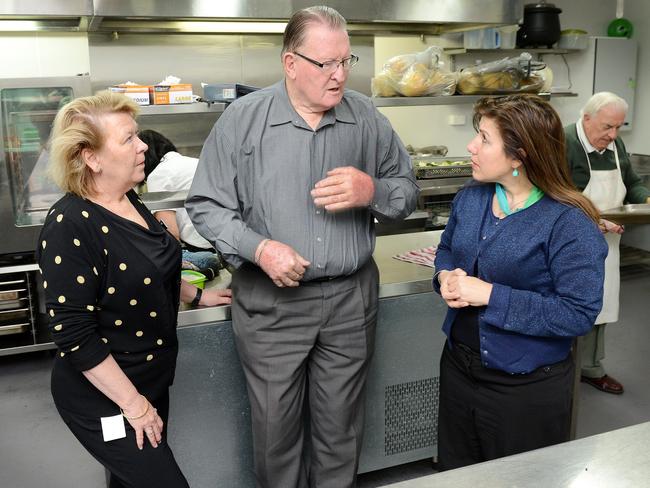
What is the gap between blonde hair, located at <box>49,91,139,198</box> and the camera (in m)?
1.68

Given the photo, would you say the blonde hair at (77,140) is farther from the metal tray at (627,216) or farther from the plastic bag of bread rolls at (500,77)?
the plastic bag of bread rolls at (500,77)

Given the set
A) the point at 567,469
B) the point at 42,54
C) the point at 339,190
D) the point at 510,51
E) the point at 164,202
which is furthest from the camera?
the point at 510,51

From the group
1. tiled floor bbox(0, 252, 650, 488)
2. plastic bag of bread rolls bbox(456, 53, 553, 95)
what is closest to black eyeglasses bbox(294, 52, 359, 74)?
tiled floor bbox(0, 252, 650, 488)

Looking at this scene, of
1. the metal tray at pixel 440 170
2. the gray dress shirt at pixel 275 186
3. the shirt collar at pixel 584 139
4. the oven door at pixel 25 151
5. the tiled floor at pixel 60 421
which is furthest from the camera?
A: the metal tray at pixel 440 170

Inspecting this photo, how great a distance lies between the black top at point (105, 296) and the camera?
161 centimetres

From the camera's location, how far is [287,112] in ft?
6.70

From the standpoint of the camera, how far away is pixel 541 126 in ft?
5.63

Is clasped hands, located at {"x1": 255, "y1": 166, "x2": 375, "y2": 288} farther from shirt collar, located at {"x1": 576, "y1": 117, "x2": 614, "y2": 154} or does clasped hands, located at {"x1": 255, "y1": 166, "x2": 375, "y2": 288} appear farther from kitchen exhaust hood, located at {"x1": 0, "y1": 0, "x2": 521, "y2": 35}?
kitchen exhaust hood, located at {"x1": 0, "y1": 0, "x2": 521, "y2": 35}

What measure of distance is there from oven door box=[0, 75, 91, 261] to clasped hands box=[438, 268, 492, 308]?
281 cm

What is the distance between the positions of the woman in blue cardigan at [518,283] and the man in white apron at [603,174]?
1.65 m

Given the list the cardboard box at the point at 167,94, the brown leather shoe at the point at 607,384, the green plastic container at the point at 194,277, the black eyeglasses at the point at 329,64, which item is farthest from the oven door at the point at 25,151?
the brown leather shoe at the point at 607,384

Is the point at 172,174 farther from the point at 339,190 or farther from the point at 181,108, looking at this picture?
the point at 339,190

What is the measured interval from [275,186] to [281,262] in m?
0.26

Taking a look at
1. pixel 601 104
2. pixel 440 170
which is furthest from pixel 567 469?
pixel 440 170
